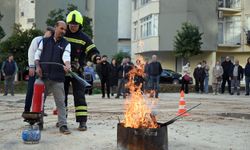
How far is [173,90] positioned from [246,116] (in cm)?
1628

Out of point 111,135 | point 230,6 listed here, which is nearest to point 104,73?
point 111,135

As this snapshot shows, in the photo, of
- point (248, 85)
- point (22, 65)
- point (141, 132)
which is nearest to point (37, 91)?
point (141, 132)

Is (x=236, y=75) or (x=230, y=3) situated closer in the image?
(x=236, y=75)

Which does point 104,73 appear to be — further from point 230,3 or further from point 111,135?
point 230,3

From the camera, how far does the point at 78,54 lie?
346 inches

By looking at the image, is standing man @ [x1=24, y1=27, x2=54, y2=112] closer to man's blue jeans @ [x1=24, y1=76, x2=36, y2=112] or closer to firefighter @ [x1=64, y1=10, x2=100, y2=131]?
man's blue jeans @ [x1=24, y1=76, x2=36, y2=112]

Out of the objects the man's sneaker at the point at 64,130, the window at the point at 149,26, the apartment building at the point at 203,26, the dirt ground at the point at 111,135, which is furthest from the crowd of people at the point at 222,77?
the window at the point at 149,26

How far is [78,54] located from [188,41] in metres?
31.9

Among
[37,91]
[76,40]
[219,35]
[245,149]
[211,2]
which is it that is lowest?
[245,149]

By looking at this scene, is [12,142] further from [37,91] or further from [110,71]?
[110,71]

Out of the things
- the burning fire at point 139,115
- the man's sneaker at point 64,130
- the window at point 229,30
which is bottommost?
the man's sneaker at point 64,130

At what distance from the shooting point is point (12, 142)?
24.4ft

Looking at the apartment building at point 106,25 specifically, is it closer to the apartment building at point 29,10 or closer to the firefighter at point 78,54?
the apartment building at point 29,10

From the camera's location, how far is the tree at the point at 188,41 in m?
40.1
